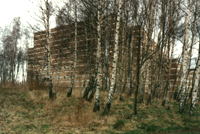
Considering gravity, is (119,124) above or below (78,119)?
below

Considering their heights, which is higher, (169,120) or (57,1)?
(57,1)

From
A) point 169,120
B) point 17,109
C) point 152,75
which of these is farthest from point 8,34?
point 169,120

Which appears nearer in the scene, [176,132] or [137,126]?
[176,132]

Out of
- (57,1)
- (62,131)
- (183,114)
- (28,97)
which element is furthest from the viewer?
(57,1)

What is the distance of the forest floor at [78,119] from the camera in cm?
1430

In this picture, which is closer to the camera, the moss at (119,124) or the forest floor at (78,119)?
the forest floor at (78,119)

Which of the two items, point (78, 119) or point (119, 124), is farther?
point (78, 119)

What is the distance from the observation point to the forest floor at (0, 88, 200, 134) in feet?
46.9

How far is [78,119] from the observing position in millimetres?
15656

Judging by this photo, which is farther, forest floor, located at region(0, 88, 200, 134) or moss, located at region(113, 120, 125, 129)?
moss, located at region(113, 120, 125, 129)

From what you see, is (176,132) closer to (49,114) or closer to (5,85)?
(49,114)

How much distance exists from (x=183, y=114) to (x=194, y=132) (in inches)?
252

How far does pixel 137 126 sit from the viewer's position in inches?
605

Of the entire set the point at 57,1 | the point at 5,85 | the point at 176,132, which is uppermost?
the point at 57,1
